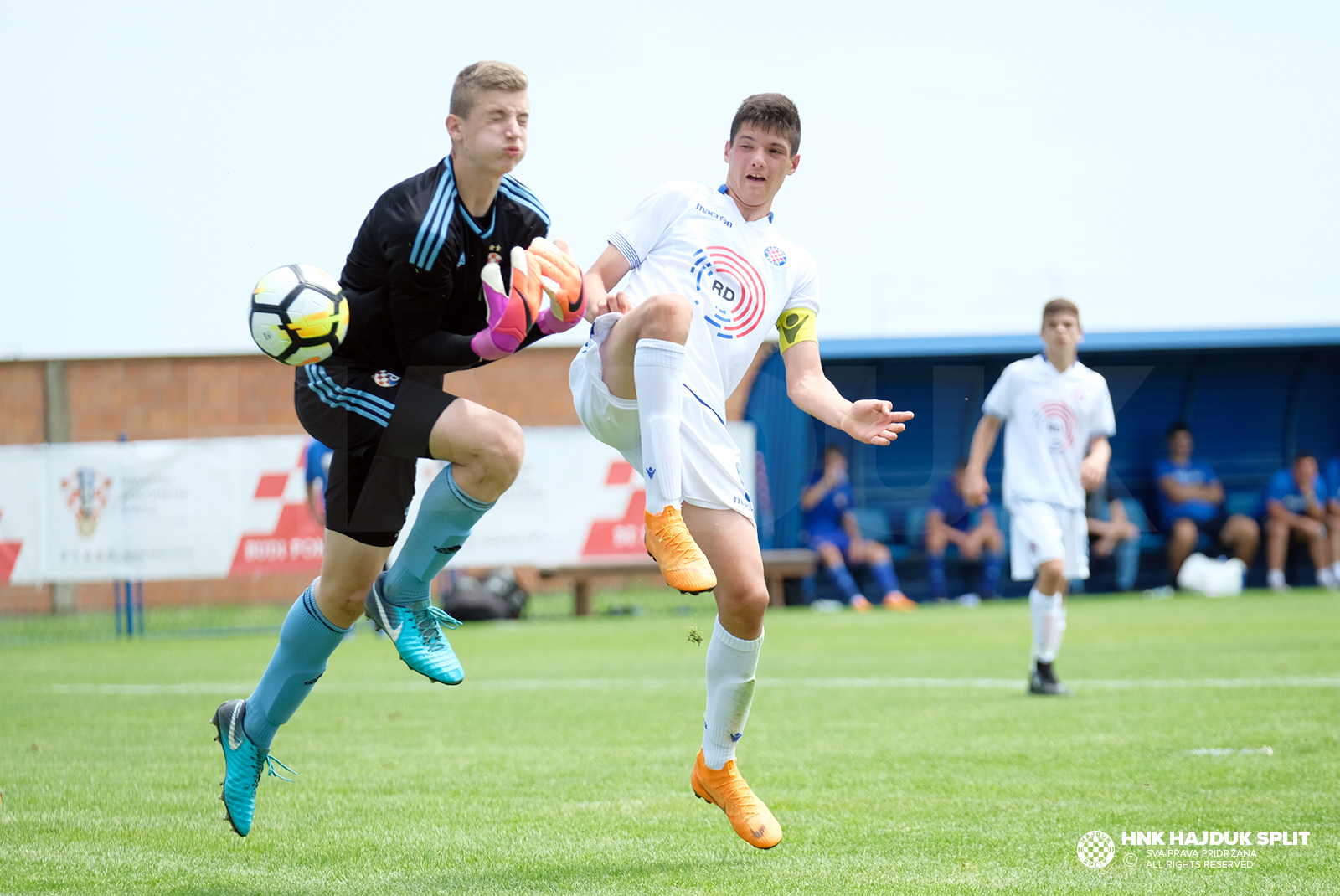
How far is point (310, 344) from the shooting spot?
4.09 metres

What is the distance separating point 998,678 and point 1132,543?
31.7 ft

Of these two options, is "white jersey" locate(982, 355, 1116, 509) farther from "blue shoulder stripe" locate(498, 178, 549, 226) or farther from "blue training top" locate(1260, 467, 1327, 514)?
"blue training top" locate(1260, 467, 1327, 514)

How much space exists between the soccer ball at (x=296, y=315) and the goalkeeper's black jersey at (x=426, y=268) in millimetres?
303

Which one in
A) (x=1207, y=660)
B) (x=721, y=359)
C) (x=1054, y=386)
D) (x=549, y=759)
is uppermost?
(x=721, y=359)

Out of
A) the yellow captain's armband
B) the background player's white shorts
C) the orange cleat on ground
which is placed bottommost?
the orange cleat on ground

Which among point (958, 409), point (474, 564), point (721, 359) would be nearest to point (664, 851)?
point (721, 359)

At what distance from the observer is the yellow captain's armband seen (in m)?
4.94

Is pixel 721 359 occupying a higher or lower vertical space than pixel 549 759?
higher

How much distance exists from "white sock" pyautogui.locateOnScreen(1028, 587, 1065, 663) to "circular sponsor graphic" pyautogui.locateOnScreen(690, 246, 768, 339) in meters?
4.29

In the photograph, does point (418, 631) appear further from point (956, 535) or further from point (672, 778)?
point (956, 535)

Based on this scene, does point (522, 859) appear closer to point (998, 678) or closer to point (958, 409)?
point (998, 678)

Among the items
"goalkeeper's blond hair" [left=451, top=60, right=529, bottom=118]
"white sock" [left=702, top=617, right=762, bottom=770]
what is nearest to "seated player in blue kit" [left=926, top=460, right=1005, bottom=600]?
"white sock" [left=702, top=617, right=762, bottom=770]

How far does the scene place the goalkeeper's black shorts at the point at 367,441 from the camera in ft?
14.6

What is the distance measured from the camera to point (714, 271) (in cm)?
479
